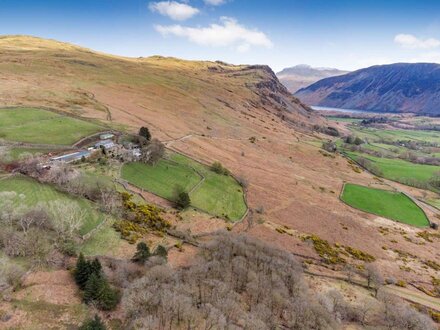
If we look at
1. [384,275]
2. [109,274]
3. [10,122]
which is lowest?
[384,275]

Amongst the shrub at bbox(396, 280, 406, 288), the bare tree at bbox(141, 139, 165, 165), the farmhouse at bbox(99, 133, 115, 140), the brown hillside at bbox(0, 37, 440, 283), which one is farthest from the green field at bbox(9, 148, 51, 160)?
the shrub at bbox(396, 280, 406, 288)

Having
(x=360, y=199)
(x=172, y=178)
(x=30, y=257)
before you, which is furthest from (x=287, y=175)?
(x=30, y=257)

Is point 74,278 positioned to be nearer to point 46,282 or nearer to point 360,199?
point 46,282

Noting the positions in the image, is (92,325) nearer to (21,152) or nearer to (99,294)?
(99,294)

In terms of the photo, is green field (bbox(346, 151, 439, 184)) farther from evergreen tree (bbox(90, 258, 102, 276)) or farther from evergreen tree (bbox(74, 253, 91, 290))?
evergreen tree (bbox(74, 253, 91, 290))

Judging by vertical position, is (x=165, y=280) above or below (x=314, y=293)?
above

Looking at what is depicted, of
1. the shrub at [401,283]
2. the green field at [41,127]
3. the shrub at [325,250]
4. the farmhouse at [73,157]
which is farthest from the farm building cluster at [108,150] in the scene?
the shrub at [401,283]
